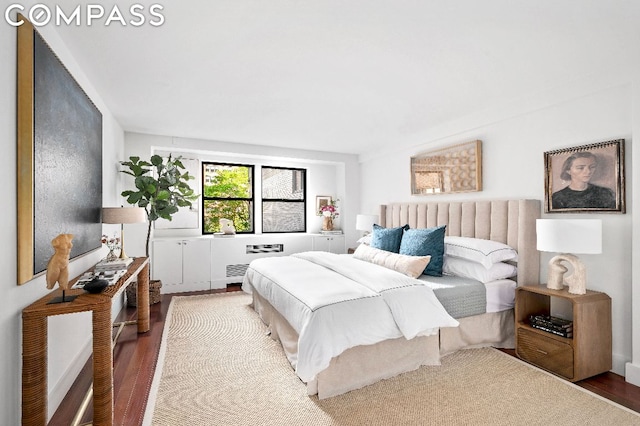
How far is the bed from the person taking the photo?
2.20 m

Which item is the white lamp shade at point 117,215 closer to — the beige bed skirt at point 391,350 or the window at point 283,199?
the beige bed skirt at point 391,350

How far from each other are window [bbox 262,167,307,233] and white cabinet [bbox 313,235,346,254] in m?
0.60

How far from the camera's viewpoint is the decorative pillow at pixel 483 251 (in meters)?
3.06

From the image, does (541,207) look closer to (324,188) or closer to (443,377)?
(443,377)

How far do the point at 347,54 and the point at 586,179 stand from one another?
2.26m

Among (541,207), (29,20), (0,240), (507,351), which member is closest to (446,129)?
(541,207)

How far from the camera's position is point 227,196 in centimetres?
582

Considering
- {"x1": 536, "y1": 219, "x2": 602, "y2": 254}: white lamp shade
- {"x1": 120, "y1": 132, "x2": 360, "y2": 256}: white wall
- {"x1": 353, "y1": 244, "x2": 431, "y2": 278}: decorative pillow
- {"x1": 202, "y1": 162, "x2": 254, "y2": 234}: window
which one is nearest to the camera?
{"x1": 536, "y1": 219, "x2": 602, "y2": 254}: white lamp shade

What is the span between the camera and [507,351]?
116 inches

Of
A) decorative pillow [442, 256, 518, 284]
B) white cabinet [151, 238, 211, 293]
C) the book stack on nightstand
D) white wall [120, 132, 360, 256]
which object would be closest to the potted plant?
white wall [120, 132, 360, 256]

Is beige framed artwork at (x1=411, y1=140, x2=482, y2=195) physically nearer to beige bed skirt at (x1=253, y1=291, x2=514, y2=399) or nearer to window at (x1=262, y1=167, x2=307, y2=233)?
beige bed skirt at (x1=253, y1=291, x2=514, y2=399)

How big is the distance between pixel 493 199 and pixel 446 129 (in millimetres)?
1084

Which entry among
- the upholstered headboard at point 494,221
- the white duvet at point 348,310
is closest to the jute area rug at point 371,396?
the white duvet at point 348,310

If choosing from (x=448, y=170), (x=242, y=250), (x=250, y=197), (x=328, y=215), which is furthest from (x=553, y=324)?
(x=250, y=197)
